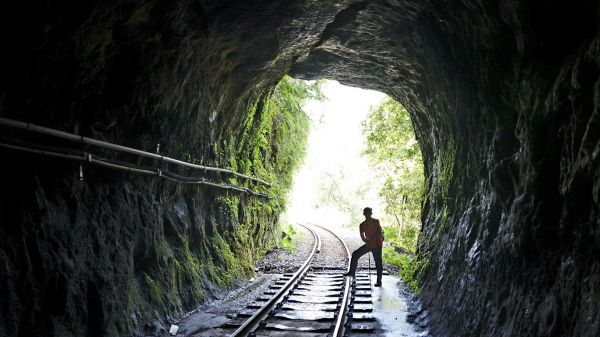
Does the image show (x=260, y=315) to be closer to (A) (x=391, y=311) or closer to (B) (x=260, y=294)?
(B) (x=260, y=294)

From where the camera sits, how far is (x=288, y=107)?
759 inches

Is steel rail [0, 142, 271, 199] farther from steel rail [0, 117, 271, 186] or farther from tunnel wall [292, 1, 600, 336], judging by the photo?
tunnel wall [292, 1, 600, 336]

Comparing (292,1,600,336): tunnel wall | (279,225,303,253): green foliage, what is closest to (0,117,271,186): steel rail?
(292,1,600,336): tunnel wall

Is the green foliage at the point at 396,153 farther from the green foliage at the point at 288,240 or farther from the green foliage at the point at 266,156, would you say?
the green foliage at the point at 288,240

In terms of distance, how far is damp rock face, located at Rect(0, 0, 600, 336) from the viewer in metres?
4.36

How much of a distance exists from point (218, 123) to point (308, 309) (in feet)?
16.0

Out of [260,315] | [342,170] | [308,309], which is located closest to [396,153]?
[308,309]

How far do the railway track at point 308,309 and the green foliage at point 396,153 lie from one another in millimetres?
7100

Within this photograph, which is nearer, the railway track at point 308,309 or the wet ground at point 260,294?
the railway track at point 308,309

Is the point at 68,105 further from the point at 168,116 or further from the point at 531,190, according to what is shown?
the point at 531,190

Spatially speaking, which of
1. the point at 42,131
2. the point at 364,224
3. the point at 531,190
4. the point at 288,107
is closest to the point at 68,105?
the point at 42,131

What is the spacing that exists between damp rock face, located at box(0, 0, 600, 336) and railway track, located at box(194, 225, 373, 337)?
1.20 meters

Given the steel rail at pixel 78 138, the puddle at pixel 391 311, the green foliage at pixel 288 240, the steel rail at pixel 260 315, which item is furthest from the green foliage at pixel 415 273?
the green foliage at pixel 288 240

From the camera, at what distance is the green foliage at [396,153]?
17.7 metres
